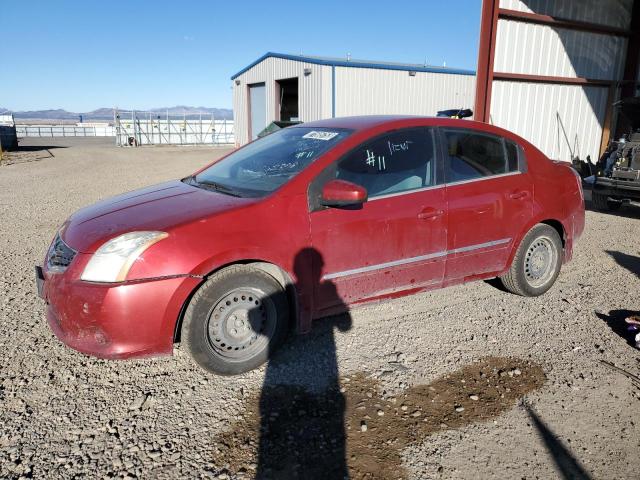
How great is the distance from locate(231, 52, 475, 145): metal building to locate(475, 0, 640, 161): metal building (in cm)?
770

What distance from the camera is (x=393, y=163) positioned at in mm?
3805

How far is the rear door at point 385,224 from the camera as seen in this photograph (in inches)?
136

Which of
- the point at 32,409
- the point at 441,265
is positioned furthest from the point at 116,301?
the point at 441,265

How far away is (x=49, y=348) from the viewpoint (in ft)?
12.0

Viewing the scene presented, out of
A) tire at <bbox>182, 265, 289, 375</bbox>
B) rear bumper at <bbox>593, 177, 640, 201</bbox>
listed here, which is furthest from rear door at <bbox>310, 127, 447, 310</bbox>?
rear bumper at <bbox>593, 177, 640, 201</bbox>

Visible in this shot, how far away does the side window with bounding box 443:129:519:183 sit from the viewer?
4051mm

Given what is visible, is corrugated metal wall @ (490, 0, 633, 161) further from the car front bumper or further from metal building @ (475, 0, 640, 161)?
the car front bumper

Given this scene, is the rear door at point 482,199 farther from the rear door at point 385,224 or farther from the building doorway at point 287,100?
the building doorway at point 287,100

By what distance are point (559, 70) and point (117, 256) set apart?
42.9 feet

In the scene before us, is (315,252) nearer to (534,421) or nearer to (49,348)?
(534,421)

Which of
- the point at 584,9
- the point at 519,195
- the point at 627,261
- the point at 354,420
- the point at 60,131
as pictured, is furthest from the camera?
the point at 60,131

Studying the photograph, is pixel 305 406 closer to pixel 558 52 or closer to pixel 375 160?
pixel 375 160

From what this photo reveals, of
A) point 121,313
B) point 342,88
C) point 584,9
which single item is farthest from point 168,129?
point 121,313

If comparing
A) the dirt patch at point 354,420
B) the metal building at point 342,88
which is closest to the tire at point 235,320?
the dirt patch at point 354,420
